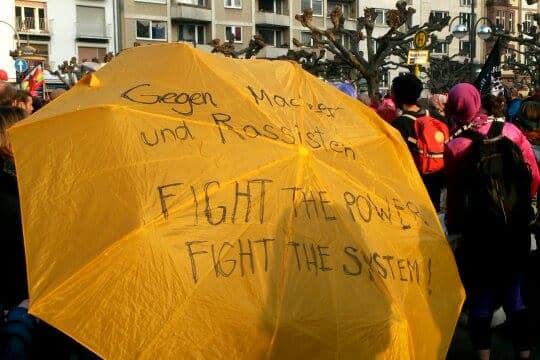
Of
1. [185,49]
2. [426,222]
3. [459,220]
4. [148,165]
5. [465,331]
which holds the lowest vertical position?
[465,331]

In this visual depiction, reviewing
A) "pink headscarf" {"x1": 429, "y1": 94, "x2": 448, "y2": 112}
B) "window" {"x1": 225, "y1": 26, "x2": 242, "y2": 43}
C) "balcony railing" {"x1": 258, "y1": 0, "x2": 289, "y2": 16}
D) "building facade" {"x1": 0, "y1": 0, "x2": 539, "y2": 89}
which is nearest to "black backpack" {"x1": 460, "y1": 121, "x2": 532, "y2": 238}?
"pink headscarf" {"x1": 429, "y1": 94, "x2": 448, "y2": 112}

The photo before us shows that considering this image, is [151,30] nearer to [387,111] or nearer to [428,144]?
[387,111]

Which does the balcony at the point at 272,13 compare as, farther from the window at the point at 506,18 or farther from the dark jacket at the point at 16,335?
the dark jacket at the point at 16,335

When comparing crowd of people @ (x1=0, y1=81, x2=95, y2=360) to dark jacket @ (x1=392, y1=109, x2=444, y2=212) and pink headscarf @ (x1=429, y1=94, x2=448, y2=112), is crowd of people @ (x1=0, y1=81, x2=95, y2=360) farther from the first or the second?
pink headscarf @ (x1=429, y1=94, x2=448, y2=112)

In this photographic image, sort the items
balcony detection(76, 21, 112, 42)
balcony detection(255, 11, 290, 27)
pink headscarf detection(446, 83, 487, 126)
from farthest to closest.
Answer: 1. balcony detection(255, 11, 290, 27)
2. balcony detection(76, 21, 112, 42)
3. pink headscarf detection(446, 83, 487, 126)

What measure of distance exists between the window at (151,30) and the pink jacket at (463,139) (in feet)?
164

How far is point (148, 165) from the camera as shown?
9.20 ft

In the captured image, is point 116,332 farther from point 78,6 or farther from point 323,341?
point 78,6

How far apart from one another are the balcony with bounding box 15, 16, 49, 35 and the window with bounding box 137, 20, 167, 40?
6.14 m

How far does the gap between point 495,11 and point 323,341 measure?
76677mm

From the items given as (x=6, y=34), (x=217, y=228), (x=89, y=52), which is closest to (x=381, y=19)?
(x=89, y=52)

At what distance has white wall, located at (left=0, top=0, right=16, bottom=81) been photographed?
49.1m

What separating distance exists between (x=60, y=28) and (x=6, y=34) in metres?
3.43

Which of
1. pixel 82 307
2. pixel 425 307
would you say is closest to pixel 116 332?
pixel 82 307
